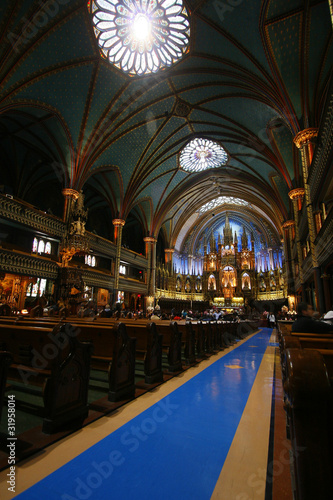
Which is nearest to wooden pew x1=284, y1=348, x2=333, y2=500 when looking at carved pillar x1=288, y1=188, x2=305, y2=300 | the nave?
the nave

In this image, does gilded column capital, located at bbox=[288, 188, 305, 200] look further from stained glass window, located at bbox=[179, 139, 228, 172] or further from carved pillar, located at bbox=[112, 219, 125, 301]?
carved pillar, located at bbox=[112, 219, 125, 301]

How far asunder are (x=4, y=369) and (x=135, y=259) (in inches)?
883

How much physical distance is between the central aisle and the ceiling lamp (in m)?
15.6

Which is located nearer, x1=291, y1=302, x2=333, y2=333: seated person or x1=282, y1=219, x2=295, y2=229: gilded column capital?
x1=291, y1=302, x2=333, y2=333: seated person

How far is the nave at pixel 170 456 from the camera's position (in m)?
1.82

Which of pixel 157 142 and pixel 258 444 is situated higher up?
pixel 157 142

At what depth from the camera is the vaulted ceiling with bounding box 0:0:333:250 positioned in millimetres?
10625

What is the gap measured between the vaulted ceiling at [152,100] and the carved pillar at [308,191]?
2.08 ft

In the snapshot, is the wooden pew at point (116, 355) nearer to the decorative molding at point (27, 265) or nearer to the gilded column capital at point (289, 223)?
the decorative molding at point (27, 265)

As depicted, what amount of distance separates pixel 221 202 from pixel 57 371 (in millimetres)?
33321

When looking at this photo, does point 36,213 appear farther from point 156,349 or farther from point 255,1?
point 255,1

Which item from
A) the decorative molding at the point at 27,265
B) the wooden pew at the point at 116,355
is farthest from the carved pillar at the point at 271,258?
the wooden pew at the point at 116,355

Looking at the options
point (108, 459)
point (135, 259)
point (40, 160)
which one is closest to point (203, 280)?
point (135, 259)

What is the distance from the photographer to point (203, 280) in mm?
34812
